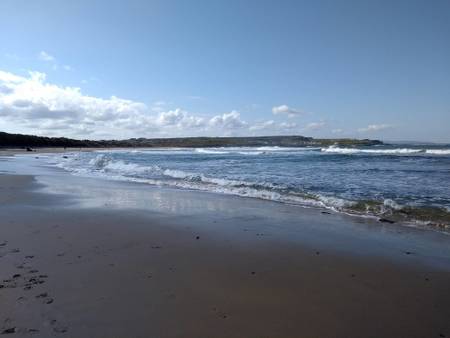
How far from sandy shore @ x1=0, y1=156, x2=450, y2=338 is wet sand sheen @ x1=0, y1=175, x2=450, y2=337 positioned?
0.02 metres

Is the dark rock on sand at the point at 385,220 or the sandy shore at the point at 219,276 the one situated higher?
the sandy shore at the point at 219,276

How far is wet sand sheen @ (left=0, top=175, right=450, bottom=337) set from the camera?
333 centimetres

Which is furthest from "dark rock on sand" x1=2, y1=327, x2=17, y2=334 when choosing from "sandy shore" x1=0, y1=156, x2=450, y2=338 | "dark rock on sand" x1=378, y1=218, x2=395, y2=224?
"dark rock on sand" x1=378, y1=218, x2=395, y2=224

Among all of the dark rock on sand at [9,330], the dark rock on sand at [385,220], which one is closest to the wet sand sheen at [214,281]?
the dark rock on sand at [9,330]

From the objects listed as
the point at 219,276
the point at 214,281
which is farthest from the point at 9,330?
the point at 219,276

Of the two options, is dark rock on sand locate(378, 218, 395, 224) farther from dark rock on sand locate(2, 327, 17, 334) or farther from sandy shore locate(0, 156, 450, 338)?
dark rock on sand locate(2, 327, 17, 334)

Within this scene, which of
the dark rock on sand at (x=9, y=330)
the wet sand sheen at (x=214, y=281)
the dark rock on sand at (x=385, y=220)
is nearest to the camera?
the dark rock on sand at (x=9, y=330)

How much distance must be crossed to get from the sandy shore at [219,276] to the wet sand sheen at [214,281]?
16 millimetres

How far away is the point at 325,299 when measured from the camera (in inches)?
154

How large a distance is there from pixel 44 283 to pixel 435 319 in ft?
13.5

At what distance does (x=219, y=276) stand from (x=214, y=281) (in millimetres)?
A: 178

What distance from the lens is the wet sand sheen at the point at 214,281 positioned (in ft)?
10.9

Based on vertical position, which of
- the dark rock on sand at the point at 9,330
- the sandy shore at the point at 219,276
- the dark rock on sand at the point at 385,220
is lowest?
the dark rock on sand at the point at 385,220

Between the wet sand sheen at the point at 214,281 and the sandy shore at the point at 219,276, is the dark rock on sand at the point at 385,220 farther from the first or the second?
the wet sand sheen at the point at 214,281
